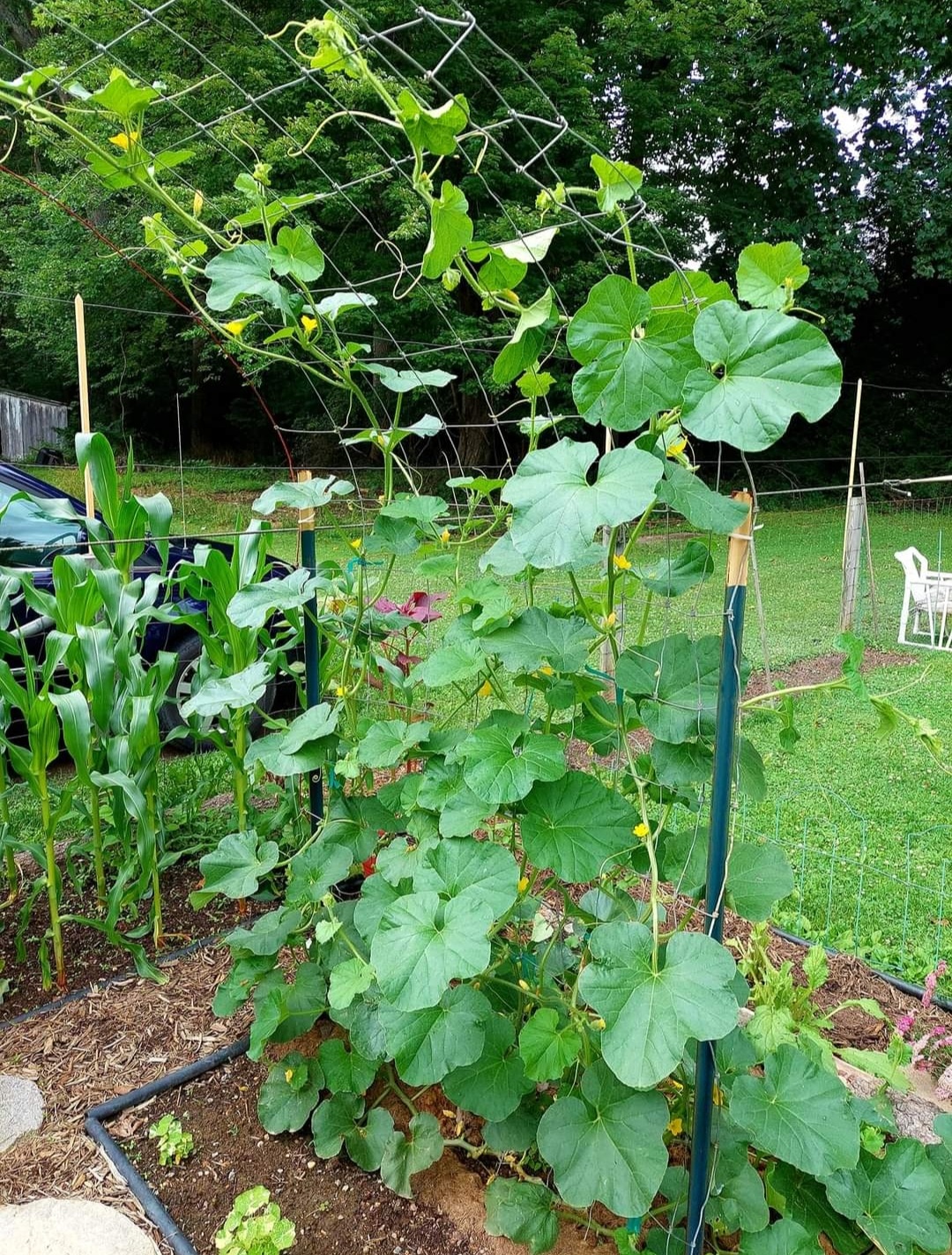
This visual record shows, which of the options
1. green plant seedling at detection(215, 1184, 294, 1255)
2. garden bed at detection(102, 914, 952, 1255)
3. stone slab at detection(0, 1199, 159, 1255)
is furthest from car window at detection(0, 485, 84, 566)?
green plant seedling at detection(215, 1184, 294, 1255)

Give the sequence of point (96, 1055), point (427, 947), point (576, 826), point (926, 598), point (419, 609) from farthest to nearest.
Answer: point (926, 598) < point (419, 609) < point (96, 1055) < point (576, 826) < point (427, 947)

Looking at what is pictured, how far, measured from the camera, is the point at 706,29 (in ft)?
32.2

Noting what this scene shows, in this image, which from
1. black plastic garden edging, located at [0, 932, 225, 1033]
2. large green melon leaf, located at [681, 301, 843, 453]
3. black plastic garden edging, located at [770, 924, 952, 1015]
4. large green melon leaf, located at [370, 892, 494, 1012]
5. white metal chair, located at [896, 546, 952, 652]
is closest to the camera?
large green melon leaf, located at [681, 301, 843, 453]

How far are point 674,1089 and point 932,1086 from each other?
63 cm

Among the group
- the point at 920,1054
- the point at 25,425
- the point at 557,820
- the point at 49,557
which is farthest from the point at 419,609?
the point at 25,425

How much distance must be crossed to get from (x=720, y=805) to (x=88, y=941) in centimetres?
170

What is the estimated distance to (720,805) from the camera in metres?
1.07

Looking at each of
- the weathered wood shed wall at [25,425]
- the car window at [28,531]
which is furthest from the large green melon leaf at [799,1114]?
the weathered wood shed wall at [25,425]

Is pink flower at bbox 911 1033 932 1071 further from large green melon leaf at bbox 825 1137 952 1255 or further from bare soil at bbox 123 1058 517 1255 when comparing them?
bare soil at bbox 123 1058 517 1255

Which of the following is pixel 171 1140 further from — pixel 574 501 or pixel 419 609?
pixel 574 501

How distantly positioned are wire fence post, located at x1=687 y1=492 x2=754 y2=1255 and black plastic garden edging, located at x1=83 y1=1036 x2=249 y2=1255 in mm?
762

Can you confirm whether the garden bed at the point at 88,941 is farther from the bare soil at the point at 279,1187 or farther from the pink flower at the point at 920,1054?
the pink flower at the point at 920,1054

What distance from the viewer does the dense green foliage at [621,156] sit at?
27.6ft

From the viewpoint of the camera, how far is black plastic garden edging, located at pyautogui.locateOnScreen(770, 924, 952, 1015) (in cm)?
189
